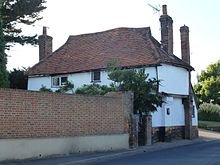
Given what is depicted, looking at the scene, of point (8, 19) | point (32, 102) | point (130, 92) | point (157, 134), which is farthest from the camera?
point (8, 19)

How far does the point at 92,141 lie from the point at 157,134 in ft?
33.3

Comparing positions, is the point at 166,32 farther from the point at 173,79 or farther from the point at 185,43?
the point at 173,79

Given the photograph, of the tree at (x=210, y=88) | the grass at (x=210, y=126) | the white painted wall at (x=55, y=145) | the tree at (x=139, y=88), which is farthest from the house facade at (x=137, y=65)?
the tree at (x=210, y=88)

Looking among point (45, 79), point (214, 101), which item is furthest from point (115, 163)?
point (214, 101)

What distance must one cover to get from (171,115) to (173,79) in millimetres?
2684

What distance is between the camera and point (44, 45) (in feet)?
131

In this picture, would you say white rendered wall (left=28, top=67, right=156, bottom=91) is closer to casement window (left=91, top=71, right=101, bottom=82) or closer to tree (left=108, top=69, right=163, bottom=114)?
casement window (left=91, top=71, right=101, bottom=82)

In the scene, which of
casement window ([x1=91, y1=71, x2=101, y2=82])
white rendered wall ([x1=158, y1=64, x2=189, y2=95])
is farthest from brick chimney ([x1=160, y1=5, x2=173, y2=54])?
casement window ([x1=91, y1=71, x2=101, y2=82])

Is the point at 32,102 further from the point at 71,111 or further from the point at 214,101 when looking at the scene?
the point at 214,101

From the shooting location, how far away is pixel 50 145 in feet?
64.7

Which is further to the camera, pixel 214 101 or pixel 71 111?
pixel 214 101

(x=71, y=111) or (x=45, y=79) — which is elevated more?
(x=45, y=79)

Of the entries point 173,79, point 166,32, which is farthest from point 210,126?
point 173,79

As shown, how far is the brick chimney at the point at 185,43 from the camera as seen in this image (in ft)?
124
